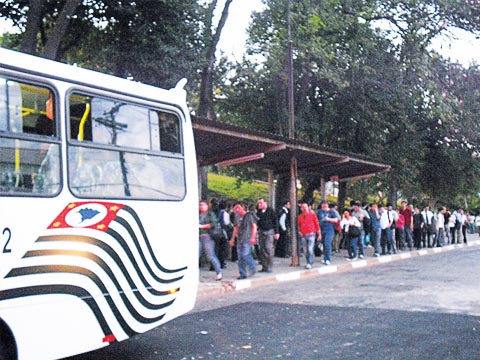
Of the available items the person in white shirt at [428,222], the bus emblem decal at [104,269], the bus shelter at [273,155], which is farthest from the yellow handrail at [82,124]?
the person in white shirt at [428,222]

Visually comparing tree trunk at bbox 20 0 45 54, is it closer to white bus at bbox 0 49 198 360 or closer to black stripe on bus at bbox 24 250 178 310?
white bus at bbox 0 49 198 360

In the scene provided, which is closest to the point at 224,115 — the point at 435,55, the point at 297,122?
the point at 297,122

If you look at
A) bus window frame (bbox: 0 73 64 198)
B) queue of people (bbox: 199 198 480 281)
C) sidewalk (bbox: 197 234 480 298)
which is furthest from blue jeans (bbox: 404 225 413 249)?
bus window frame (bbox: 0 73 64 198)

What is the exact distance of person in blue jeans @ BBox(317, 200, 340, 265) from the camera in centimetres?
1684

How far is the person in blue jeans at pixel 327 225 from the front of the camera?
55.3 ft

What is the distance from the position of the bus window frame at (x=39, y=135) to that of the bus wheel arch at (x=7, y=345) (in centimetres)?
112

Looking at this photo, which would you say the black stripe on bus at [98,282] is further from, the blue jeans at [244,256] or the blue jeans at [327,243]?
the blue jeans at [327,243]

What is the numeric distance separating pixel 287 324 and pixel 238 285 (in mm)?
4093

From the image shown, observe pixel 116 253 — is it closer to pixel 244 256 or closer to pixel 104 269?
pixel 104 269

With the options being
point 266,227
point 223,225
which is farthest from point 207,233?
point 223,225

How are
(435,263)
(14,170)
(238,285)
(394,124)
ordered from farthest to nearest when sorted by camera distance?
(394,124) < (435,263) < (238,285) < (14,170)

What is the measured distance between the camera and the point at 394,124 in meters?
26.7

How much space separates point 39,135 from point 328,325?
4912 millimetres

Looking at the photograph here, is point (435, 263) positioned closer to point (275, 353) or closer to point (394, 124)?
point (394, 124)
